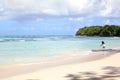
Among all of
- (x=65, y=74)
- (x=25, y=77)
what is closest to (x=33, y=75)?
(x=25, y=77)

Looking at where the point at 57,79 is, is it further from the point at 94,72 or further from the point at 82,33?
the point at 82,33

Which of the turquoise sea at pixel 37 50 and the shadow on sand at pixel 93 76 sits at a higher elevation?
the turquoise sea at pixel 37 50

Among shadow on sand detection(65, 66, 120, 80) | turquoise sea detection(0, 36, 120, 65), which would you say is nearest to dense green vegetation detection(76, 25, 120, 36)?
turquoise sea detection(0, 36, 120, 65)

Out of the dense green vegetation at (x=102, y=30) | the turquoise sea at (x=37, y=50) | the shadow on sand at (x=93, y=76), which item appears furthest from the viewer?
the dense green vegetation at (x=102, y=30)

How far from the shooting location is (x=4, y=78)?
10.8 metres

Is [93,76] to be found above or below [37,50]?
below

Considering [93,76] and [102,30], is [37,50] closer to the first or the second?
[93,76]

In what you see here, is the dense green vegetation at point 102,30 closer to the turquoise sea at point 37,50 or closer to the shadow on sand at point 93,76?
the turquoise sea at point 37,50

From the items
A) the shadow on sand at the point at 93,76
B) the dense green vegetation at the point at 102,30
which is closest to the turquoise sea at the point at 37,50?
the shadow on sand at the point at 93,76

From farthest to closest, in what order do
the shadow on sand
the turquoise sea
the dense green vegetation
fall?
the dense green vegetation
the turquoise sea
the shadow on sand

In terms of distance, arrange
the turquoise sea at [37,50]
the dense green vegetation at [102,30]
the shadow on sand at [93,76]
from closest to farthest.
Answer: the shadow on sand at [93,76] → the turquoise sea at [37,50] → the dense green vegetation at [102,30]

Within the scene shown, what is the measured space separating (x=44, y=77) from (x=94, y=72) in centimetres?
205

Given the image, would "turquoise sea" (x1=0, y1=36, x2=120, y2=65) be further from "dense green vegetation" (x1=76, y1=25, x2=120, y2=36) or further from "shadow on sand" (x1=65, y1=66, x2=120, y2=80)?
"dense green vegetation" (x1=76, y1=25, x2=120, y2=36)

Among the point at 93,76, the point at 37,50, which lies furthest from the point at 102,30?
the point at 93,76
